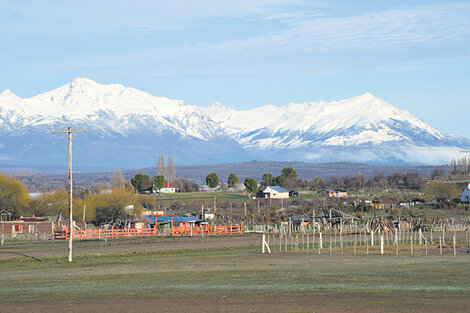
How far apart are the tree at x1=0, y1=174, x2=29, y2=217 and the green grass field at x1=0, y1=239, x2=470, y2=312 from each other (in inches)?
2904

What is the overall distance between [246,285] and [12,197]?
95982 millimetres

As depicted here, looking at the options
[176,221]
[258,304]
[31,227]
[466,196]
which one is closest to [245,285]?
[258,304]

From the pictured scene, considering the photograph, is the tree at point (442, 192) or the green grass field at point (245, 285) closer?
the green grass field at point (245, 285)

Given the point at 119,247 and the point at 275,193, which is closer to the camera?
the point at 119,247

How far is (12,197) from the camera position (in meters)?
123

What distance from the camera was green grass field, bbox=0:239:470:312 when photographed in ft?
89.6

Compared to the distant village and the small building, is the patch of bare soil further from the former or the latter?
the small building

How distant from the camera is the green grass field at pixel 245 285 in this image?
27.3 m

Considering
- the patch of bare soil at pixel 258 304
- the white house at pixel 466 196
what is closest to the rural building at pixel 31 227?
the white house at pixel 466 196

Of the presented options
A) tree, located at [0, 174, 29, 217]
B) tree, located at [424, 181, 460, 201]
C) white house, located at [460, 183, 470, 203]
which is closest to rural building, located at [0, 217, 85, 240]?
tree, located at [0, 174, 29, 217]

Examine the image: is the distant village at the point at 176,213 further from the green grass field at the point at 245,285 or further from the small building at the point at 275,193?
the green grass field at the point at 245,285

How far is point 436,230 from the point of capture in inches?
3723

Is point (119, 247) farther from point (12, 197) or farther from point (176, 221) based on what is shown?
point (12, 197)

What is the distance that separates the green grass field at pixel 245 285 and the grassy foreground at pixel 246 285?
33 mm
